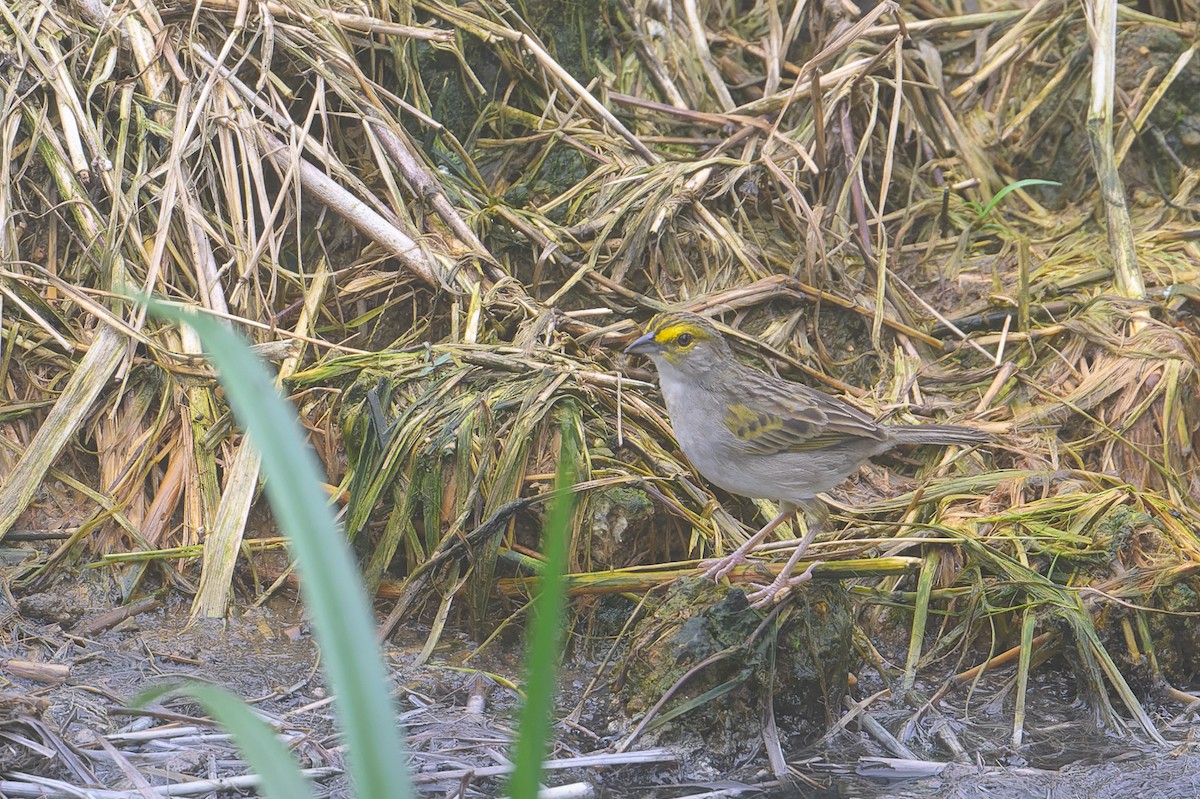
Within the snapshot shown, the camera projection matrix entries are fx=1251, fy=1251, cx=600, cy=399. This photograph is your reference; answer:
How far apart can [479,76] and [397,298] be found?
1.74m

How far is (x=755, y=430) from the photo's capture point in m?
4.80

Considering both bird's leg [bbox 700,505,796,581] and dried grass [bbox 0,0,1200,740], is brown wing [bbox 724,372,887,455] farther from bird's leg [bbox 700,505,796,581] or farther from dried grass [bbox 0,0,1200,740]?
dried grass [bbox 0,0,1200,740]

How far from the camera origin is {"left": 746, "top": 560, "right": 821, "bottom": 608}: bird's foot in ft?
14.3

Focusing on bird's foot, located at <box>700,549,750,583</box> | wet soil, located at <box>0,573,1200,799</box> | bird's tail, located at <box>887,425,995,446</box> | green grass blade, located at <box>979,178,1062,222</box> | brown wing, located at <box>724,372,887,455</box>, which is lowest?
wet soil, located at <box>0,573,1200,799</box>

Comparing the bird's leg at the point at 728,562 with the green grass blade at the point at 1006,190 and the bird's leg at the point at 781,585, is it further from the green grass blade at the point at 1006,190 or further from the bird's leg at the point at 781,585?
the green grass blade at the point at 1006,190

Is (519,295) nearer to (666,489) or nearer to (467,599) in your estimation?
(666,489)

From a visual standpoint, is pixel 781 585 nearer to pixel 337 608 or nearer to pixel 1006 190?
pixel 337 608

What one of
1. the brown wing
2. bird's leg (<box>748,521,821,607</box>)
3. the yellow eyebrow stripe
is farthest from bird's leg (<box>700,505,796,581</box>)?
the yellow eyebrow stripe

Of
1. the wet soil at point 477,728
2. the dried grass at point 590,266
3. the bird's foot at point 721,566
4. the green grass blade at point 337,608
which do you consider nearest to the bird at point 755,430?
the bird's foot at point 721,566

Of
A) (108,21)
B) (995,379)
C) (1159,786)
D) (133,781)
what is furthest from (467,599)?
(108,21)

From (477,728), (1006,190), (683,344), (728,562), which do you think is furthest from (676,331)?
(1006,190)

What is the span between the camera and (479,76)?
23.3 ft

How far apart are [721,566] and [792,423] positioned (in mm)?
628

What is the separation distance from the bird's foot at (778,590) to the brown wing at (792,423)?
53 cm
